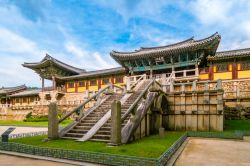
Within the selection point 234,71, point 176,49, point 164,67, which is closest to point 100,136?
point 176,49

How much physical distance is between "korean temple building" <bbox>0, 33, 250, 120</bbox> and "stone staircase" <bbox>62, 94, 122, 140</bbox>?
4.74 metres

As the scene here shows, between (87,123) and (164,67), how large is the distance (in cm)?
1927

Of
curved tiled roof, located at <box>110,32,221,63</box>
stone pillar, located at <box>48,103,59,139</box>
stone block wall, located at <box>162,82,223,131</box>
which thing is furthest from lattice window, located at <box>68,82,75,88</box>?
stone pillar, located at <box>48,103,59,139</box>

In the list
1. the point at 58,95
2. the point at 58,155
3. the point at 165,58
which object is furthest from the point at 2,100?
the point at 58,155

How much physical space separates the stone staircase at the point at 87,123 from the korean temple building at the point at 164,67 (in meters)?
4.74

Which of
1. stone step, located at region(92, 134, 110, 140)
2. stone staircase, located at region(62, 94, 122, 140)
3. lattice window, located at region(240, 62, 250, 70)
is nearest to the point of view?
stone step, located at region(92, 134, 110, 140)

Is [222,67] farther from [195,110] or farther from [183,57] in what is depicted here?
[195,110]

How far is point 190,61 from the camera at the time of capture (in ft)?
91.8

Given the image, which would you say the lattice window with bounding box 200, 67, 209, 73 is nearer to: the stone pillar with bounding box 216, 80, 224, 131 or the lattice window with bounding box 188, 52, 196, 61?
the lattice window with bounding box 188, 52, 196, 61

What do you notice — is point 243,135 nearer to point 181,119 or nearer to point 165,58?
point 181,119

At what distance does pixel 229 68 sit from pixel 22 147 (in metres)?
25.0

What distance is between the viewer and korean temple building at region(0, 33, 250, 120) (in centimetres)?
2561

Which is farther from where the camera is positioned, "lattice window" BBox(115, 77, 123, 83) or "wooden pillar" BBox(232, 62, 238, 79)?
"lattice window" BBox(115, 77, 123, 83)

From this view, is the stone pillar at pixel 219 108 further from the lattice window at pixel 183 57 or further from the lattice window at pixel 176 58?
the lattice window at pixel 176 58
